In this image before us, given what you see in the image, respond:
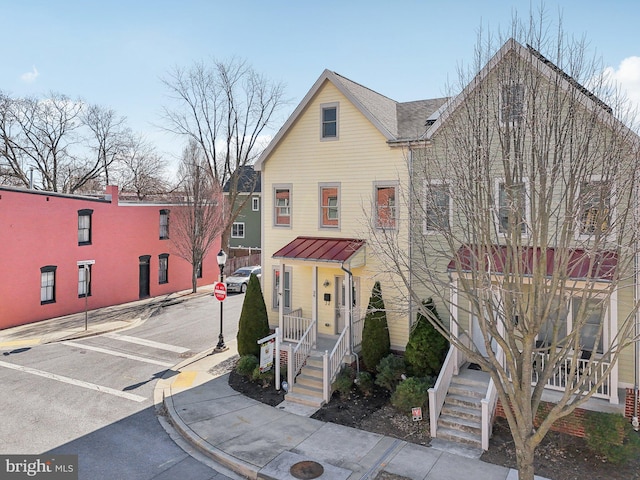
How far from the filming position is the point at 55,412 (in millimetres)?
12148

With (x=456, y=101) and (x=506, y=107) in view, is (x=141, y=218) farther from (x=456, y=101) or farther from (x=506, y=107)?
(x=506, y=107)

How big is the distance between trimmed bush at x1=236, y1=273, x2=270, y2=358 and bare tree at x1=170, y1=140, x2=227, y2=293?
14.8 meters

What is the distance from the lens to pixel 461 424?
10.9 m

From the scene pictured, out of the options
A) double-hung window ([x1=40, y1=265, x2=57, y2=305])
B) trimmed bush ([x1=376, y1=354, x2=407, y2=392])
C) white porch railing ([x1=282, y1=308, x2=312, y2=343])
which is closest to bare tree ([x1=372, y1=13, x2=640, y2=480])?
trimmed bush ([x1=376, y1=354, x2=407, y2=392])

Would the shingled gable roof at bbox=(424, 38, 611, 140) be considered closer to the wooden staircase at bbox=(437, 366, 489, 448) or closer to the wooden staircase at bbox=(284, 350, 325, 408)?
the wooden staircase at bbox=(437, 366, 489, 448)

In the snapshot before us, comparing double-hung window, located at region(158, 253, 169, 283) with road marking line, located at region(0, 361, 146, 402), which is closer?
road marking line, located at region(0, 361, 146, 402)

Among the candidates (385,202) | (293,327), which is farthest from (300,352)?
(385,202)

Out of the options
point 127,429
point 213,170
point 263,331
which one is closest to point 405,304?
point 263,331

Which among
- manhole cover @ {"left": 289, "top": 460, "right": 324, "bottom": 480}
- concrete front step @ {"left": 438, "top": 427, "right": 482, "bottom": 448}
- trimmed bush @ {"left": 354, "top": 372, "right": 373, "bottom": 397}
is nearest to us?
manhole cover @ {"left": 289, "top": 460, "right": 324, "bottom": 480}

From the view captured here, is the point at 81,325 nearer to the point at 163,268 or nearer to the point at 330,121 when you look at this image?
the point at 163,268

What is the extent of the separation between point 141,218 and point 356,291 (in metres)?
17.7

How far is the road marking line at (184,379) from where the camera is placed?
14143 mm

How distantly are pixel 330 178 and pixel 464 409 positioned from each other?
8180mm

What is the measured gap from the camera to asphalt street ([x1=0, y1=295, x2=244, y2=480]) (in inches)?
389
